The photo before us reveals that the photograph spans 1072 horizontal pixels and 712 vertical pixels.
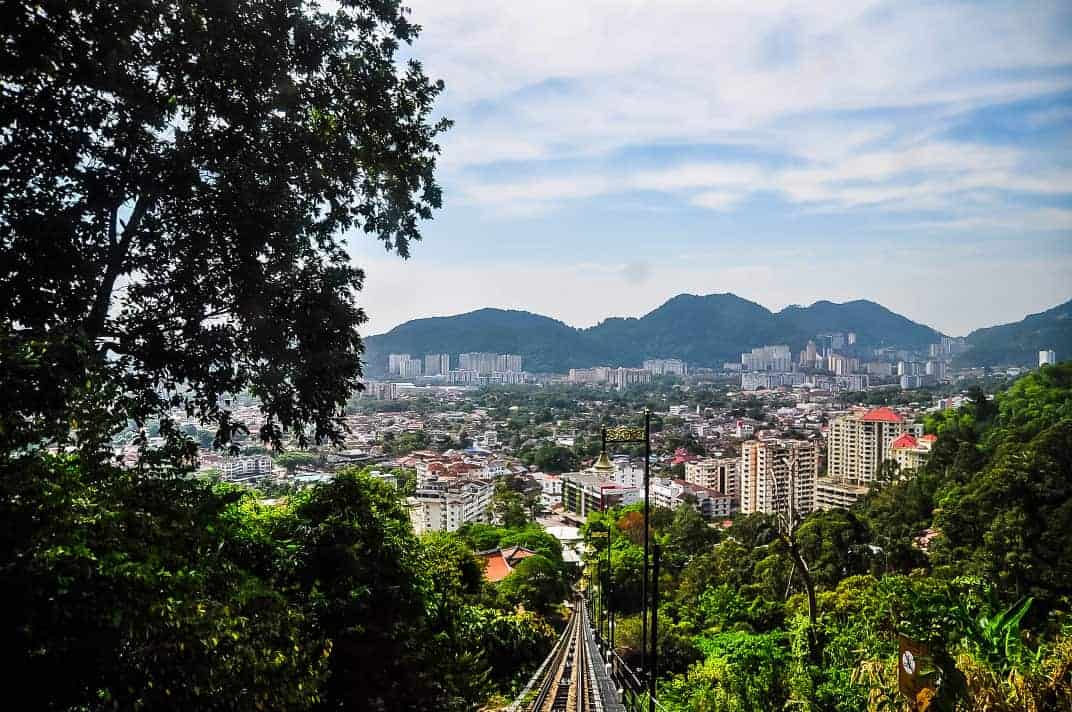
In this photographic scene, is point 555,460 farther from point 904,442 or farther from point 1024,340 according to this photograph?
point 1024,340

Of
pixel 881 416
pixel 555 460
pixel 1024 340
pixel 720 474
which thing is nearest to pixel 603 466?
pixel 720 474

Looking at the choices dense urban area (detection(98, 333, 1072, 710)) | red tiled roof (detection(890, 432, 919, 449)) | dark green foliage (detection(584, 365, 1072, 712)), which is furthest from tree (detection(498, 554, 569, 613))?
red tiled roof (detection(890, 432, 919, 449))

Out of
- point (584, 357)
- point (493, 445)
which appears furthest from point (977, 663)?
point (584, 357)

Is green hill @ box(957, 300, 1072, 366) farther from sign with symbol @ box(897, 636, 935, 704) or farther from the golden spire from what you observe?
sign with symbol @ box(897, 636, 935, 704)

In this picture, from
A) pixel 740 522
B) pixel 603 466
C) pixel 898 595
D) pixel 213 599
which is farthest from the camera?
pixel 740 522

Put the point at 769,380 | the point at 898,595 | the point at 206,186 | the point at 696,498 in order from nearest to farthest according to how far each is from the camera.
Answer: the point at 206,186 → the point at 898,595 → the point at 696,498 → the point at 769,380

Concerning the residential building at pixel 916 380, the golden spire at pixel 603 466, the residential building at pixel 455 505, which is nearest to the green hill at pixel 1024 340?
the residential building at pixel 916 380
